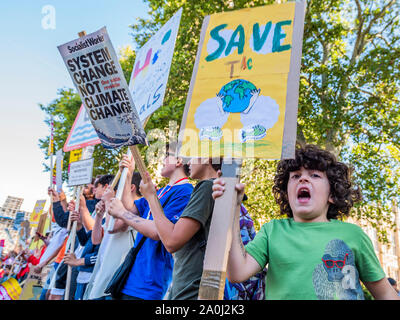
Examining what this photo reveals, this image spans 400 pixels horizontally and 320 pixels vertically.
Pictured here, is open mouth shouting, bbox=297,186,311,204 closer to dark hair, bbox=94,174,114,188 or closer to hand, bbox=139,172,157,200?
hand, bbox=139,172,157,200

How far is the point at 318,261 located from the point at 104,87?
4.70 ft

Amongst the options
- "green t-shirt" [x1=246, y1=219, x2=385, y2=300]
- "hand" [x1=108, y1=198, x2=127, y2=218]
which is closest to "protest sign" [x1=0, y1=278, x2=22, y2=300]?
"hand" [x1=108, y1=198, x2=127, y2=218]

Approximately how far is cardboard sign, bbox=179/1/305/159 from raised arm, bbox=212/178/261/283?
0.66ft

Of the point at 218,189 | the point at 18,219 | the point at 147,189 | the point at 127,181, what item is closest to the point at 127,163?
the point at 127,181

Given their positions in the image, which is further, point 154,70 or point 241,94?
point 154,70

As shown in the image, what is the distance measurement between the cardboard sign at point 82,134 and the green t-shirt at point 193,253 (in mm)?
2433

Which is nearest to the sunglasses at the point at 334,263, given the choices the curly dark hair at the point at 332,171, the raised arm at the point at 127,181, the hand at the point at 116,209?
the curly dark hair at the point at 332,171

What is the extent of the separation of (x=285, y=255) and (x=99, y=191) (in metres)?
3.11

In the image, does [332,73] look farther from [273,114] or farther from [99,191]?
[273,114]

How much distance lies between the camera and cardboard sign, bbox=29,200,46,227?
9729 mm

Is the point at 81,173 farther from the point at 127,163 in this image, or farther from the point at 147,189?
the point at 147,189

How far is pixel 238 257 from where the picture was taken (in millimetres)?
1664

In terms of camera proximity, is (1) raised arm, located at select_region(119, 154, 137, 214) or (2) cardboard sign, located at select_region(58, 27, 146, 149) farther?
(1) raised arm, located at select_region(119, 154, 137, 214)
